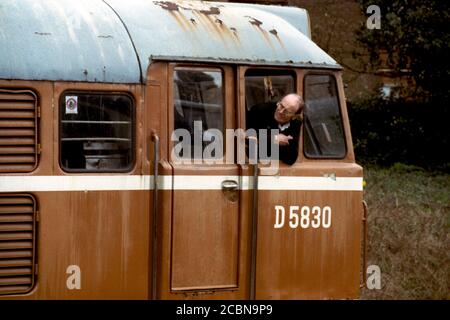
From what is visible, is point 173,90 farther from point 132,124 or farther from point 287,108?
point 287,108

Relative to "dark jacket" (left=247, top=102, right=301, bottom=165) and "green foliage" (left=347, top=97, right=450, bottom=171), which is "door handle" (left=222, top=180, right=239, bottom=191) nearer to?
"dark jacket" (left=247, top=102, right=301, bottom=165)

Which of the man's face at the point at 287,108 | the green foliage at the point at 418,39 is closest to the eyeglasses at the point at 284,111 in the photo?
the man's face at the point at 287,108

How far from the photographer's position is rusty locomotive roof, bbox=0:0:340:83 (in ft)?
19.7

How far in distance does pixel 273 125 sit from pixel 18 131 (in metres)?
2.11

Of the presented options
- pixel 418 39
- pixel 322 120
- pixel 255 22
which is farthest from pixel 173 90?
pixel 418 39

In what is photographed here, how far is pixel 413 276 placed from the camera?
9.93m

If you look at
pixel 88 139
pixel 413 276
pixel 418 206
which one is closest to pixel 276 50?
pixel 88 139

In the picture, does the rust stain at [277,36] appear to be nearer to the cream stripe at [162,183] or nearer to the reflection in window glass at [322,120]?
the reflection in window glass at [322,120]

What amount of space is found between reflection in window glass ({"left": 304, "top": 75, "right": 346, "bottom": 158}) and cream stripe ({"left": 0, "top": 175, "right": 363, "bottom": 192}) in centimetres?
27

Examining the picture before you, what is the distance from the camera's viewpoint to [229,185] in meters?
6.46

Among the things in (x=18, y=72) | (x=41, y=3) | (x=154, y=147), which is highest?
(x=41, y=3)

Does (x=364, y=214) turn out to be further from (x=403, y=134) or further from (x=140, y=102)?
(x=403, y=134)

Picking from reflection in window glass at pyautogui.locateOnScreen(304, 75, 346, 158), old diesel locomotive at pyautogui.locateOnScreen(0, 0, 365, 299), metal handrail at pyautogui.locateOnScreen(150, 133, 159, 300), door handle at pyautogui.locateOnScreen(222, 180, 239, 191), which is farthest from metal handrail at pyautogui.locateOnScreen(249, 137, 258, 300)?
metal handrail at pyautogui.locateOnScreen(150, 133, 159, 300)

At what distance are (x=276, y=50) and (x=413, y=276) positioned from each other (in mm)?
4406
